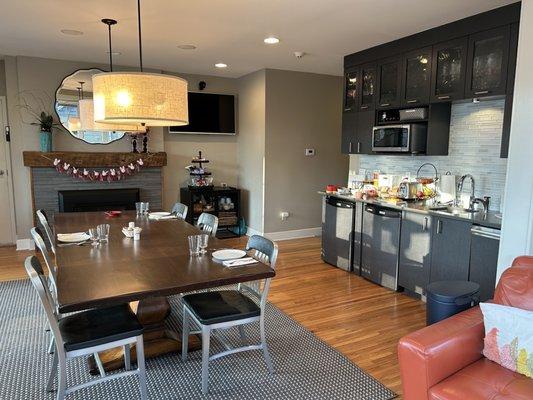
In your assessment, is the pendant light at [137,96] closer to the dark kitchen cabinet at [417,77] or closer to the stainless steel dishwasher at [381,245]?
the stainless steel dishwasher at [381,245]

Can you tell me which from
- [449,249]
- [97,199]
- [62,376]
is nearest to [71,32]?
[97,199]

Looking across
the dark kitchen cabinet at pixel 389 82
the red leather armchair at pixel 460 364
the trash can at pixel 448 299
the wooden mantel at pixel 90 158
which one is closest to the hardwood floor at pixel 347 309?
the trash can at pixel 448 299

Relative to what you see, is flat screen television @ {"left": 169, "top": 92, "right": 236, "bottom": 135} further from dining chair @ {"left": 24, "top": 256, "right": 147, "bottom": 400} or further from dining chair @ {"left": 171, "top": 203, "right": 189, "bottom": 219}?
dining chair @ {"left": 24, "top": 256, "right": 147, "bottom": 400}

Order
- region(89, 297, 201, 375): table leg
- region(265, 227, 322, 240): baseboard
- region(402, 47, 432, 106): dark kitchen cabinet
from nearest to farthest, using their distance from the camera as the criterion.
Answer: region(89, 297, 201, 375): table leg → region(402, 47, 432, 106): dark kitchen cabinet → region(265, 227, 322, 240): baseboard

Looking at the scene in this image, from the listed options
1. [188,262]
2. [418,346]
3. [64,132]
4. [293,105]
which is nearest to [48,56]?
[64,132]

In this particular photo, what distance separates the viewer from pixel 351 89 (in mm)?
4871

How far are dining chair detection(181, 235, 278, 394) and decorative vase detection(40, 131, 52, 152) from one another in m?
3.87

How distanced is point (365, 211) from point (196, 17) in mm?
2577

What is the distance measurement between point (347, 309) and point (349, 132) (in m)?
2.28

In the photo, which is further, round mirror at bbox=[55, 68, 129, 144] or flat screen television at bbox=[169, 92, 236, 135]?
flat screen television at bbox=[169, 92, 236, 135]

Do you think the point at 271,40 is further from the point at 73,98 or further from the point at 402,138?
the point at 73,98

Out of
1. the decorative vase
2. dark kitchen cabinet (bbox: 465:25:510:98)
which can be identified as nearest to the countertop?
dark kitchen cabinet (bbox: 465:25:510:98)

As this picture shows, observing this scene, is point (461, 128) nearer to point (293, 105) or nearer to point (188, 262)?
point (293, 105)

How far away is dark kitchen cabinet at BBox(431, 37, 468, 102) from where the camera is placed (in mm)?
3576
